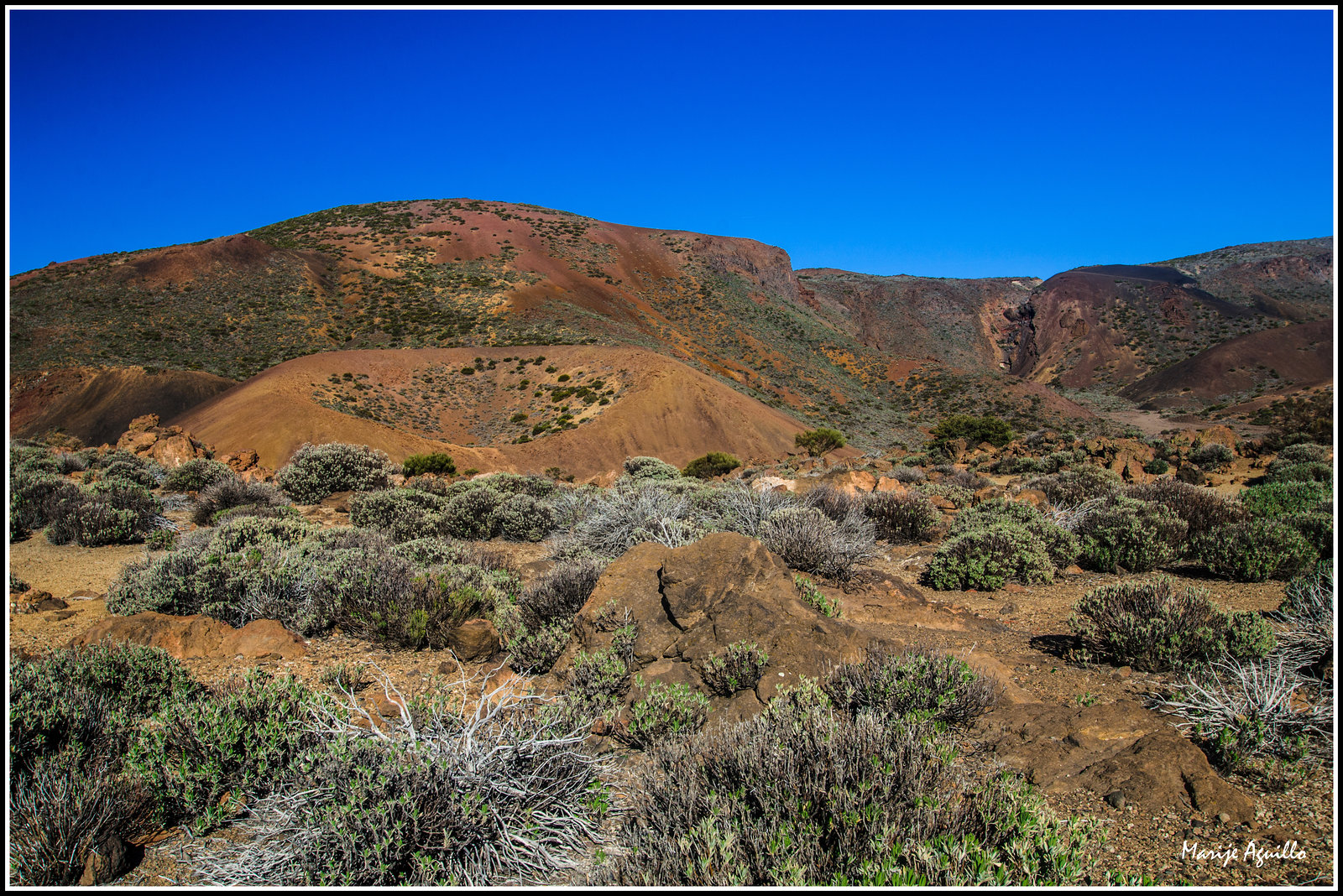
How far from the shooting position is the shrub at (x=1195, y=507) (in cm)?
801

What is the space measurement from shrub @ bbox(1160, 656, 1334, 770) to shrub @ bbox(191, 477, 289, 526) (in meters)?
11.4

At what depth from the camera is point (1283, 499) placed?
8977 millimetres

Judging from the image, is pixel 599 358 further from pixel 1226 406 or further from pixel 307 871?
pixel 1226 406

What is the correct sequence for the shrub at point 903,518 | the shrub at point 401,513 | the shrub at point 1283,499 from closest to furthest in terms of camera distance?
the shrub at point 1283,499 → the shrub at point 401,513 → the shrub at point 903,518

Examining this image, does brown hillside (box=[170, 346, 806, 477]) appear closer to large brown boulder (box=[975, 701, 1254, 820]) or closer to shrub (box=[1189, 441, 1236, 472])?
shrub (box=[1189, 441, 1236, 472])

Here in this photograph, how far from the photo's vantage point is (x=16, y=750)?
3033 millimetres

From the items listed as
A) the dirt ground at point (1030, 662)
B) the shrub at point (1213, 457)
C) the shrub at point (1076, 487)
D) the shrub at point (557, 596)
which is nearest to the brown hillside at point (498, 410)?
the dirt ground at point (1030, 662)

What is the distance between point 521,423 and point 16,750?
29.1 metres

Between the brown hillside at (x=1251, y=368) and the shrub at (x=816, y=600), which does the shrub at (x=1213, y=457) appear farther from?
the brown hillside at (x=1251, y=368)

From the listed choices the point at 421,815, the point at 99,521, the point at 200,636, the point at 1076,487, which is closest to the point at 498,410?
the point at 99,521

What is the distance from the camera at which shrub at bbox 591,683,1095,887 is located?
200cm

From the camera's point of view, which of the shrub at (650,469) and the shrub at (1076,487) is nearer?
the shrub at (1076,487)

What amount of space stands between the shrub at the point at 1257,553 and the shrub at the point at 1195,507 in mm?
785

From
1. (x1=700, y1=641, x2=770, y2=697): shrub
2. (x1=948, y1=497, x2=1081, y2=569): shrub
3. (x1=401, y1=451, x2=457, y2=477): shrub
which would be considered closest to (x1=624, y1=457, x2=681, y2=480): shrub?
(x1=401, y1=451, x2=457, y2=477): shrub
